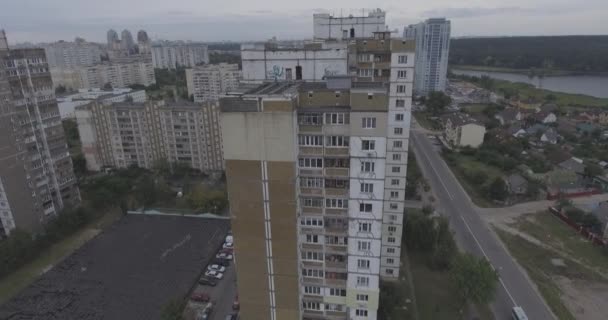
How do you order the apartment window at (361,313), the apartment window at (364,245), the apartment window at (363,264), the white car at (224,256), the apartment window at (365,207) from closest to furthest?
1. the apartment window at (365,207)
2. the apartment window at (364,245)
3. the apartment window at (363,264)
4. the apartment window at (361,313)
5. the white car at (224,256)

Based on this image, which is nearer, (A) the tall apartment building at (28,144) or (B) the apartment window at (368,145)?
(B) the apartment window at (368,145)

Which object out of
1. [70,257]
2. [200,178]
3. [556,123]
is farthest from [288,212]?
[556,123]

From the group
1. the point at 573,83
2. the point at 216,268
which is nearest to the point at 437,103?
the point at 216,268

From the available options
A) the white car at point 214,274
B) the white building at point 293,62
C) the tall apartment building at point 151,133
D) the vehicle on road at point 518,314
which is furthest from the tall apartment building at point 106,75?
the vehicle on road at point 518,314

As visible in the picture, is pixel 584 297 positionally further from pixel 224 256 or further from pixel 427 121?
pixel 427 121

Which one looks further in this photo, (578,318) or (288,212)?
(578,318)

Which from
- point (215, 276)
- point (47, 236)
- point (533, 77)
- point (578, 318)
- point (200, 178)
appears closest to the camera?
point (578, 318)

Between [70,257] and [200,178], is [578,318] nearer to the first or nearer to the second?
[70,257]

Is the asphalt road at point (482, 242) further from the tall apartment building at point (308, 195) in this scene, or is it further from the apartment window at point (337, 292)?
the tall apartment building at point (308, 195)
